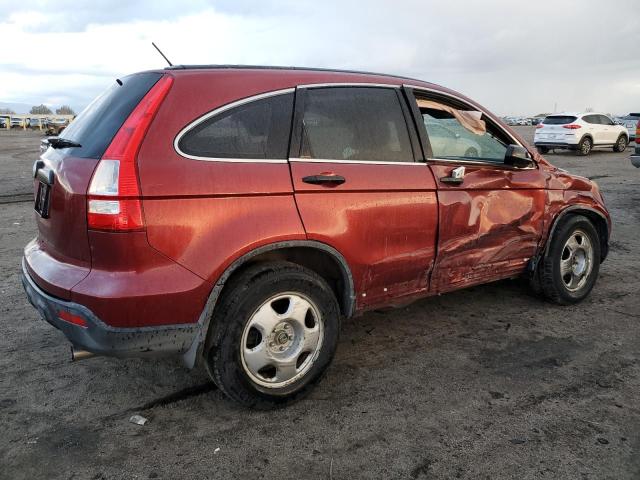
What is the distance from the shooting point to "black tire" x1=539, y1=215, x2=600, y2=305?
14.5 feet

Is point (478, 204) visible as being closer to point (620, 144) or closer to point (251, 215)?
point (251, 215)

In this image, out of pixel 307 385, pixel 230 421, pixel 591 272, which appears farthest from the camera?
pixel 591 272

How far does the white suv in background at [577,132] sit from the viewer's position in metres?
20.6

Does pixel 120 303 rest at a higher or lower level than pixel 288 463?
higher

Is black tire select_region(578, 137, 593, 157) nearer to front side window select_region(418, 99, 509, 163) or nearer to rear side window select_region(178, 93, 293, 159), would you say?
front side window select_region(418, 99, 509, 163)

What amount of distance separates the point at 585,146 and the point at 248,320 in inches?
850

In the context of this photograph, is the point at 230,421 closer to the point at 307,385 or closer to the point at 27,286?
the point at 307,385

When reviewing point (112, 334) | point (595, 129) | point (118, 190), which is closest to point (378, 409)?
point (112, 334)

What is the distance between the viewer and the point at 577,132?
810 inches

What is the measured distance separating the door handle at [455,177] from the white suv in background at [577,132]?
19.2 metres

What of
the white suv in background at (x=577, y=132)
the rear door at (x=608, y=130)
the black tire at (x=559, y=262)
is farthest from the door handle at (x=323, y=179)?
the rear door at (x=608, y=130)

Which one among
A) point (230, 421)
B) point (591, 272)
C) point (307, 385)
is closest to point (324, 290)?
point (307, 385)

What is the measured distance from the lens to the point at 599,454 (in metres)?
2.62

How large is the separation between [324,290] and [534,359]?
163cm
